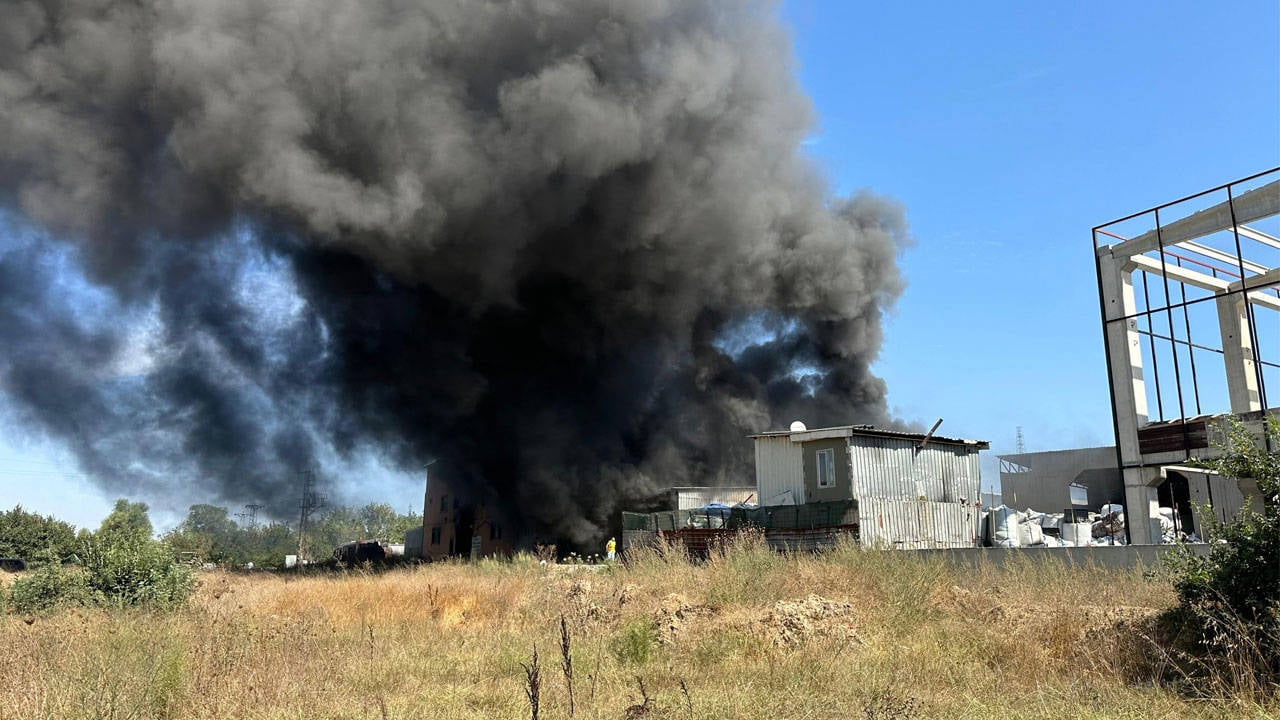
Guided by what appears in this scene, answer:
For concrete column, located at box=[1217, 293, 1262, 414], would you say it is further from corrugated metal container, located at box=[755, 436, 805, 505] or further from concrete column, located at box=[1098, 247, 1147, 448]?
corrugated metal container, located at box=[755, 436, 805, 505]

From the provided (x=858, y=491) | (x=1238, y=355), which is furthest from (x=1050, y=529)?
(x=1238, y=355)

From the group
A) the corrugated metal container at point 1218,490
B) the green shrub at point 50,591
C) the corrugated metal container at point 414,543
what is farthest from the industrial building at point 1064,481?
the green shrub at point 50,591

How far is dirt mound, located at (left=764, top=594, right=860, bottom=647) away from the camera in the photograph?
8.52 meters

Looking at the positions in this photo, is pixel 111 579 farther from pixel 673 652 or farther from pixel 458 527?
pixel 458 527

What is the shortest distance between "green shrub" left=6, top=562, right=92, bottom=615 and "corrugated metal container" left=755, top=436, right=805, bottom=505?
71.6 ft

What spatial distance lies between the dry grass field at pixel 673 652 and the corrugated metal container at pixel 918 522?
14.6 m

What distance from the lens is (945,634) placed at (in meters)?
8.73

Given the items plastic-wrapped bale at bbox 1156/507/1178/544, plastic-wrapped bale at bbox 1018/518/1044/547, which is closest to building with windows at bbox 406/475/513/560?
plastic-wrapped bale at bbox 1018/518/1044/547

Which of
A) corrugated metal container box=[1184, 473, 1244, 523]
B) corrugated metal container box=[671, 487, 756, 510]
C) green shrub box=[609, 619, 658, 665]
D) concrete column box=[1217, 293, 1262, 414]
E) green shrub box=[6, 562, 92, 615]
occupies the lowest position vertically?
green shrub box=[609, 619, 658, 665]

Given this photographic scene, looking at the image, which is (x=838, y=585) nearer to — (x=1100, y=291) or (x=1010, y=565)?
(x=1010, y=565)

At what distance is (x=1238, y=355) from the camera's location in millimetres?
22562

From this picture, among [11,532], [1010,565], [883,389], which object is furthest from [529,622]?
[11,532]

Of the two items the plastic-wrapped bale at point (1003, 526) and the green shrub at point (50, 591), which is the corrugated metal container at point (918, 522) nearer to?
the plastic-wrapped bale at point (1003, 526)

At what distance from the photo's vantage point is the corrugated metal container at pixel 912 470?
2756 cm
